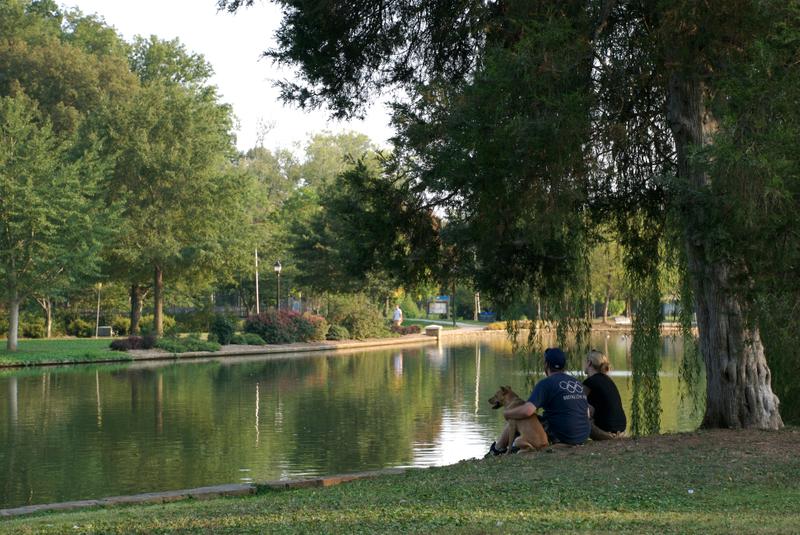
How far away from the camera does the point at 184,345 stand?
1608 inches

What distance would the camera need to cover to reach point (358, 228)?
13898 millimetres

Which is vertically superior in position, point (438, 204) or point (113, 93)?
point (113, 93)

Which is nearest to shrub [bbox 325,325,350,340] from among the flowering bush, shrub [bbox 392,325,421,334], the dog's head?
the flowering bush

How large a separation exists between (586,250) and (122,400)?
13.3 m

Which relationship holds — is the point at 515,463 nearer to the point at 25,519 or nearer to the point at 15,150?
the point at 25,519

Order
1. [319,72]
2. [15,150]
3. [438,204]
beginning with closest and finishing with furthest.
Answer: [438,204] → [319,72] → [15,150]

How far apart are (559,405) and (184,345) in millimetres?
31684

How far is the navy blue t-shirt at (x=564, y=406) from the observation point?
1074 cm

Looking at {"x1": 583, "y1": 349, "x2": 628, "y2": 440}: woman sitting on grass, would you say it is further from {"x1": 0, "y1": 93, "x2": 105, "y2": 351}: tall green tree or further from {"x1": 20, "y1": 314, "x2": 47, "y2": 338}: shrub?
{"x1": 20, "y1": 314, "x2": 47, "y2": 338}: shrub

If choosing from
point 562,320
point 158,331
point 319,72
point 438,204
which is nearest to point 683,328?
point 562,320

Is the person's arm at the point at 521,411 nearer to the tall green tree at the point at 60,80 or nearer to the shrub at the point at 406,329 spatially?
the tall green tree at the point at 60,80

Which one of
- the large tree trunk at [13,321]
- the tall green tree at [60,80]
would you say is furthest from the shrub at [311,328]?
the large tree trunk at [13,321]

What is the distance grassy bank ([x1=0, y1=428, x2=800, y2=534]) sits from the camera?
695cm

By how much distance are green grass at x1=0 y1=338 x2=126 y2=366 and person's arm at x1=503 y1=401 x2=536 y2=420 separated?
85.7 ft
